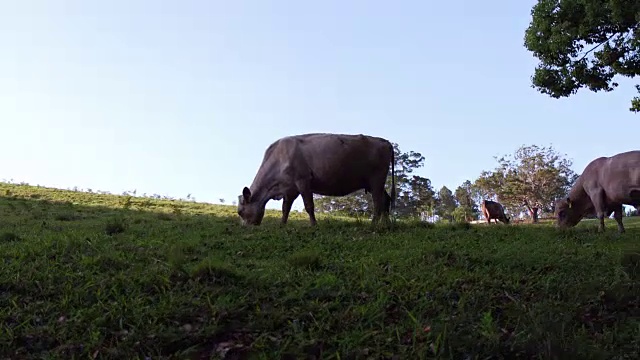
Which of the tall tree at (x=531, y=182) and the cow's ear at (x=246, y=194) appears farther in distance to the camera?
the tall tree at (x=531, y=182)

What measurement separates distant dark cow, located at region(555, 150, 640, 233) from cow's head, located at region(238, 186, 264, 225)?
7149 mm

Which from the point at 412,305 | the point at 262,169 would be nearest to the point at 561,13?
the point at 262,169

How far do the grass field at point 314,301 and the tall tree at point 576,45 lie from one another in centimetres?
712

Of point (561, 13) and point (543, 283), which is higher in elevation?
point (561, 13)

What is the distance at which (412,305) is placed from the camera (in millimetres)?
4949

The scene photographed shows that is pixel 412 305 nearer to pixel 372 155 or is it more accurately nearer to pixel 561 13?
pixel 372 155

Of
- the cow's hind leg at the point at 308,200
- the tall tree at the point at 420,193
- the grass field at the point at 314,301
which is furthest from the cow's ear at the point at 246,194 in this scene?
the tall tree at the point at 420,193

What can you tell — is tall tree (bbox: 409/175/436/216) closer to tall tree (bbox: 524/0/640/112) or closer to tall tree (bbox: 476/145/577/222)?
tall tree (bbox: 476/145/577/222)

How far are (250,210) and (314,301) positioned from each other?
25.1 ft

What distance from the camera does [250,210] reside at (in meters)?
12.5

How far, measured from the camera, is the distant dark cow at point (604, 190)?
1223 centimetres

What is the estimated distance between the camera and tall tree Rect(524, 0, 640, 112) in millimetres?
12719

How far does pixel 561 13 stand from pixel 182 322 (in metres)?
12.2

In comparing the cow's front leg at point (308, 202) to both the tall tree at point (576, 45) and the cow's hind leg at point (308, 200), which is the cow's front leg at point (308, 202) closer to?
the cow's hind leg at point (308, 200)
